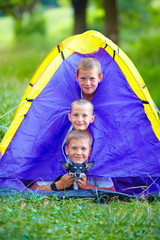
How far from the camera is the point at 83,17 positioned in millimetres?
10305

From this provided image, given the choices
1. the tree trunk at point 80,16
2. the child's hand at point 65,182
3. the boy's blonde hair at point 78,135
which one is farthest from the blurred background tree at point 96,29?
the child's hand at point 65,182

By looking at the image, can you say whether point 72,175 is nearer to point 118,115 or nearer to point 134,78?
point 118,115

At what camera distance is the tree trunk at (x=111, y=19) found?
883cm

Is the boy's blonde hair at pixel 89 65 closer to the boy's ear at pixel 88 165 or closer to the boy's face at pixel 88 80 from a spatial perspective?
the boy's face at pixel 88 80

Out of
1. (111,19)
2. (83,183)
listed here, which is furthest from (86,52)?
(111,19)

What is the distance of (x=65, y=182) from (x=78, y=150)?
330mm

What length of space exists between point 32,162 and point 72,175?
0.59 metres

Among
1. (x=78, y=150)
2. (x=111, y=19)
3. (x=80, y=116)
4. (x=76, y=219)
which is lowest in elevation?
(x=76, y=219)

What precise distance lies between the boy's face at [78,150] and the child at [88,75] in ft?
2.32

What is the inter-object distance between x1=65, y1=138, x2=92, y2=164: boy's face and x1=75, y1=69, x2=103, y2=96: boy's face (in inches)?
27.6

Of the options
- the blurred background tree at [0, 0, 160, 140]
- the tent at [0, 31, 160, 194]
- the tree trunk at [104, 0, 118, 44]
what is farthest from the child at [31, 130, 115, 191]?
the tree trunk at [104, 0, 118, 44]

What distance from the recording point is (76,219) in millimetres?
2600

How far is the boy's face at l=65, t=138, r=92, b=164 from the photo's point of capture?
3.16 metres

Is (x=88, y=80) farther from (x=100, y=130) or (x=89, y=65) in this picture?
(x=100, y=130)
